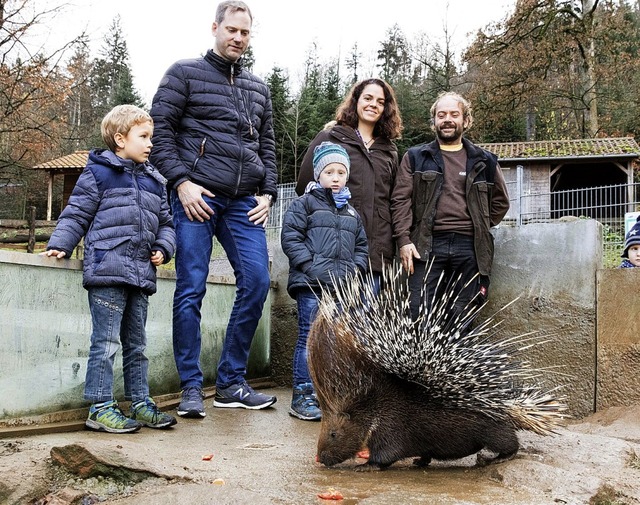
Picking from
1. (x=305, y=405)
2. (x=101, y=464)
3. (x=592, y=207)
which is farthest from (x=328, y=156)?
(x=592, y=207)

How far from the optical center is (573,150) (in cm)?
2822

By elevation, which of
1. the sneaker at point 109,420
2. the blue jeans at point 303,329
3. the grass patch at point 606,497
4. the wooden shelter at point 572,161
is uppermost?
the wooden shelter at point 572,161

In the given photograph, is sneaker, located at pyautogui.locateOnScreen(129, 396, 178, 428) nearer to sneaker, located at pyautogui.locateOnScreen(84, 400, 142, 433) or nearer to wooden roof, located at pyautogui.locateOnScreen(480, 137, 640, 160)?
sneaker, located at pyautogui.locateOnScreen(84, 400, 142, 433)

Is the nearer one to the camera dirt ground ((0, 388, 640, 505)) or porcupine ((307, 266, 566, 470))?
dirt ground ((0, 388, 640, 505))

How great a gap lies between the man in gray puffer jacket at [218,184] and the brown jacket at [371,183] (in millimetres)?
587

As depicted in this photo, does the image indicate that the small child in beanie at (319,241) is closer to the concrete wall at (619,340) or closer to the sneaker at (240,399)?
the sneaker at (240,399)

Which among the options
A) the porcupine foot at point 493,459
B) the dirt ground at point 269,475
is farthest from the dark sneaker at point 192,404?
the porcupine foot at point 493,459

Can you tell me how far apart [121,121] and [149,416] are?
1894 mm

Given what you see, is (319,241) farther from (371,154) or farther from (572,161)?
(572,161)

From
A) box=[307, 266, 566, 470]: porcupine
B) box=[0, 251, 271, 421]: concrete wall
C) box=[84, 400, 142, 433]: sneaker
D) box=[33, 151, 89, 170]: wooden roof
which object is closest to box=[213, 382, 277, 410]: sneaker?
box=[0, 251, 271, 421]: concrete wall

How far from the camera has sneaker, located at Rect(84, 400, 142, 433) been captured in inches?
163

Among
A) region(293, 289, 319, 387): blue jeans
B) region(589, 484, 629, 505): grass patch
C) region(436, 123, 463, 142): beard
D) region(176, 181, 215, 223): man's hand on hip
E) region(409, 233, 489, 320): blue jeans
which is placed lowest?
region(589, 484, 629, 505): grass patch

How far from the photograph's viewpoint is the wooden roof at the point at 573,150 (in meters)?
27.3

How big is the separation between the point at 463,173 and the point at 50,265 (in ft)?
10.1
